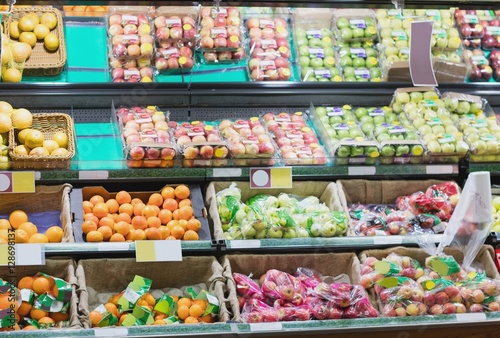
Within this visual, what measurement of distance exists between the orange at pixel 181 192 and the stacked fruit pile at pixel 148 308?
1.99 ft

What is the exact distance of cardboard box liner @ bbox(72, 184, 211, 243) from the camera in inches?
179

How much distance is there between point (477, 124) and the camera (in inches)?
210

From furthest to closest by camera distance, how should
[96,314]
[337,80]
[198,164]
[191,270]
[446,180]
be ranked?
[337,80], [446,180], [198,164], [191,270], [96,314]

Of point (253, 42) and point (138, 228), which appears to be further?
point (253, 42)

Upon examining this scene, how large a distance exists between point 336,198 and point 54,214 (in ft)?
5.19

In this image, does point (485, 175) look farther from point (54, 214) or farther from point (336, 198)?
point (54, 214)

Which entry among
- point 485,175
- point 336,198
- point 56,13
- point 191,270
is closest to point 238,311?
point 191,270

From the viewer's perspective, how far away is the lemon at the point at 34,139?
15.0ft

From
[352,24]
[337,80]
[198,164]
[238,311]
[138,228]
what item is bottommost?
[238,311]

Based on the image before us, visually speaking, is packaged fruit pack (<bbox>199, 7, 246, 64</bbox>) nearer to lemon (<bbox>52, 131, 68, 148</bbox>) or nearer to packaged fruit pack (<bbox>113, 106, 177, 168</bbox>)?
packaged fruit pack (<bbox>113, 106, 177, 168</bbox>)

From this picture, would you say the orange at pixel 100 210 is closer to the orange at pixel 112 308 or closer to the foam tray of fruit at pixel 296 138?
the orange at pixel 112 308

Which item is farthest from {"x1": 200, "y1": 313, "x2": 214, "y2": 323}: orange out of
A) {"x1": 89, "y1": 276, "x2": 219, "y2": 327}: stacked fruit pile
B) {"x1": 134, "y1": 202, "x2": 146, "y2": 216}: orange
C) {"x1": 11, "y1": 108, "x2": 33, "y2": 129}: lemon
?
{"x1": 11, "y1": 108, "x2": 33, "y2": 129}: lemon

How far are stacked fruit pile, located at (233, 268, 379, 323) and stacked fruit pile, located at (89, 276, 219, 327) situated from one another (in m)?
0.19

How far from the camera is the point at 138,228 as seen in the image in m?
4.53
